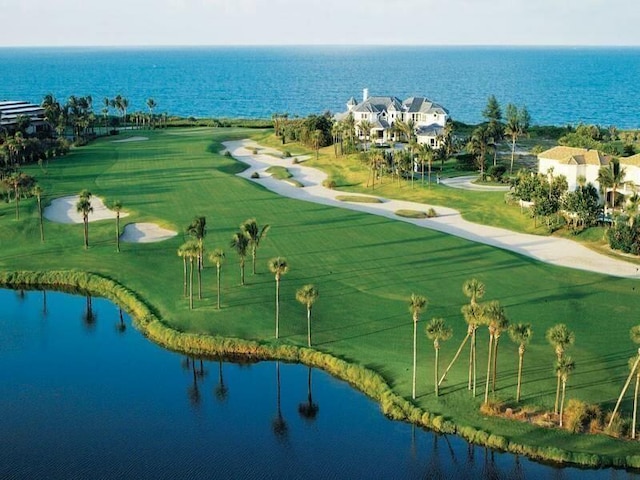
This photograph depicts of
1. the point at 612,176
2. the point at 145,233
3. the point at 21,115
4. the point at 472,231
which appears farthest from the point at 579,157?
the point at 21,115

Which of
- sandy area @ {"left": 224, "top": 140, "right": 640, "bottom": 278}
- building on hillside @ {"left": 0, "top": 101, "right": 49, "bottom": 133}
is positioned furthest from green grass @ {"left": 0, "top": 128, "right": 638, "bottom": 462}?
building on hillside @ {"left": 0, "top": 101, "right": 49, "bottom": 133}

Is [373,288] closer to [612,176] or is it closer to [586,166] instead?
[612,176]

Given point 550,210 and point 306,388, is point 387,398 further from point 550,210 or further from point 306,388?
point 550,210

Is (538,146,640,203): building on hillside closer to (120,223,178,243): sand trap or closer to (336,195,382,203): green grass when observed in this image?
(336,195,382,203): green grass

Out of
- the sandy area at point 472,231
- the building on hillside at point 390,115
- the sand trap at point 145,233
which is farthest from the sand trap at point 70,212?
the building on hillside at point 390,115

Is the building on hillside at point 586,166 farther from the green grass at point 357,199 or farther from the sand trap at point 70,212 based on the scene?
the sand trap at point 70,212
